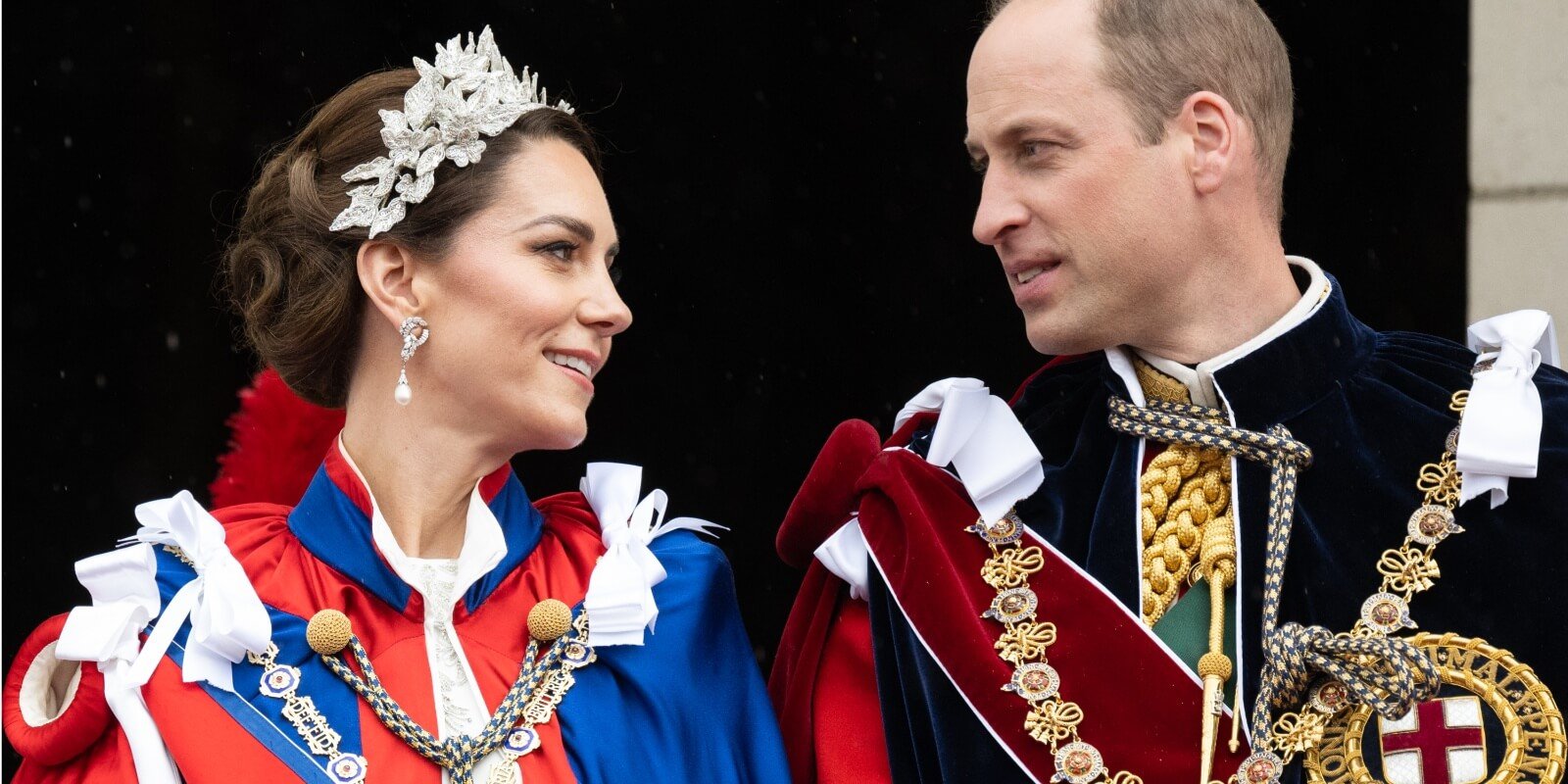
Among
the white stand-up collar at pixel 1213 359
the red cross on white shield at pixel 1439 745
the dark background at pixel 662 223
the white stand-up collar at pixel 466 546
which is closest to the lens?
the red cross on white shield at pixel 1439 745

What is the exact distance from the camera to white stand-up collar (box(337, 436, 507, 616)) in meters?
2.83

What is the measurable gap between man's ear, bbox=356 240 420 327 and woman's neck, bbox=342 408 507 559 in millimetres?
159

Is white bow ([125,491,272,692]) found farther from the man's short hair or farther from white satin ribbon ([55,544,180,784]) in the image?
the man's short hair

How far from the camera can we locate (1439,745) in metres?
2.53

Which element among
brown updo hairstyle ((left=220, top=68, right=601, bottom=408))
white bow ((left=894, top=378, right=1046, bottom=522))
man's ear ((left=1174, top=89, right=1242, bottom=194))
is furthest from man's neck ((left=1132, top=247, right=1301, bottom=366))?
brown updo hairstyle ((left=220, top=68, right=601, bottom=408))

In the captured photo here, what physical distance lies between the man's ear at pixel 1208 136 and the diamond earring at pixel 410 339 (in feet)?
3.61

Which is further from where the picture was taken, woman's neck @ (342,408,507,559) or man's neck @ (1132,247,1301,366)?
woman's neck @ (342,408,507,559)

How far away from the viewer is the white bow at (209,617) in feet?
8.63

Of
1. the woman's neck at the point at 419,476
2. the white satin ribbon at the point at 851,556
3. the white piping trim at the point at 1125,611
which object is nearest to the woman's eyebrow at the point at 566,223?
the woman's neck at the point at 419,476

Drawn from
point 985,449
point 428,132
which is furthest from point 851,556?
point 428,132

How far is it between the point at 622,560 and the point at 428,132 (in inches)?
27.1

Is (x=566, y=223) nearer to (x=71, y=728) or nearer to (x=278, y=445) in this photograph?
(x=278, y=445)

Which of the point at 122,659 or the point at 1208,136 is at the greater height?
the point at 1208,136

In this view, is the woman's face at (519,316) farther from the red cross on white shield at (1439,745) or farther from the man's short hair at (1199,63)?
the red cross on white shield at (1439,745)
